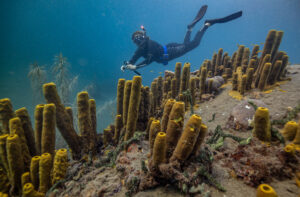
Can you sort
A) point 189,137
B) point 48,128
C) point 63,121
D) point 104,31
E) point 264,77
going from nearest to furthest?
point 189,137 < point 48,128 < point 63,121 < point 264,77 < point 104,31

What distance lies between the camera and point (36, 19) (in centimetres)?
8025

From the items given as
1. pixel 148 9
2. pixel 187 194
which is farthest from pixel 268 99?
pixel 148 9

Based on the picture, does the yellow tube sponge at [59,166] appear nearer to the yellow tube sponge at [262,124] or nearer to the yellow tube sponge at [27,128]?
the yellow tube sponge at [27,128]

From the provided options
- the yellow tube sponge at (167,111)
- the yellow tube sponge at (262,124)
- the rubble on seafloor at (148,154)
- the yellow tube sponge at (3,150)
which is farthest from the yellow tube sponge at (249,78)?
the yellow tube sponge at (3,150)

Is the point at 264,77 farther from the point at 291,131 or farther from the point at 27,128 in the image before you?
the point at 27,128

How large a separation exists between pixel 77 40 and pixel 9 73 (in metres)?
62.7

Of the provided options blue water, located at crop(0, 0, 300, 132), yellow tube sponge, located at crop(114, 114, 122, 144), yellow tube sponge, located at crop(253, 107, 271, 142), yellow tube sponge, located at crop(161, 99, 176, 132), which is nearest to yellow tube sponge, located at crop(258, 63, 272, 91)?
yellow tube sponge, located at crop(253, 107, 271, 142)

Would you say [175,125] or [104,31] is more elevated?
[104,31]

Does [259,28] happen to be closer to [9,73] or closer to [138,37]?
[138,37]

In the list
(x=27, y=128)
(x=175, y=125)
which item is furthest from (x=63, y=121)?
(x=175, y=125)

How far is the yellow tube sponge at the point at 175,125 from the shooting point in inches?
63.1

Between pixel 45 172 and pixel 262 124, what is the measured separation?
9.65 ft

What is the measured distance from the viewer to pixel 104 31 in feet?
368

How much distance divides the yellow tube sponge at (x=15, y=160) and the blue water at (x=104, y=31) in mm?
24880
